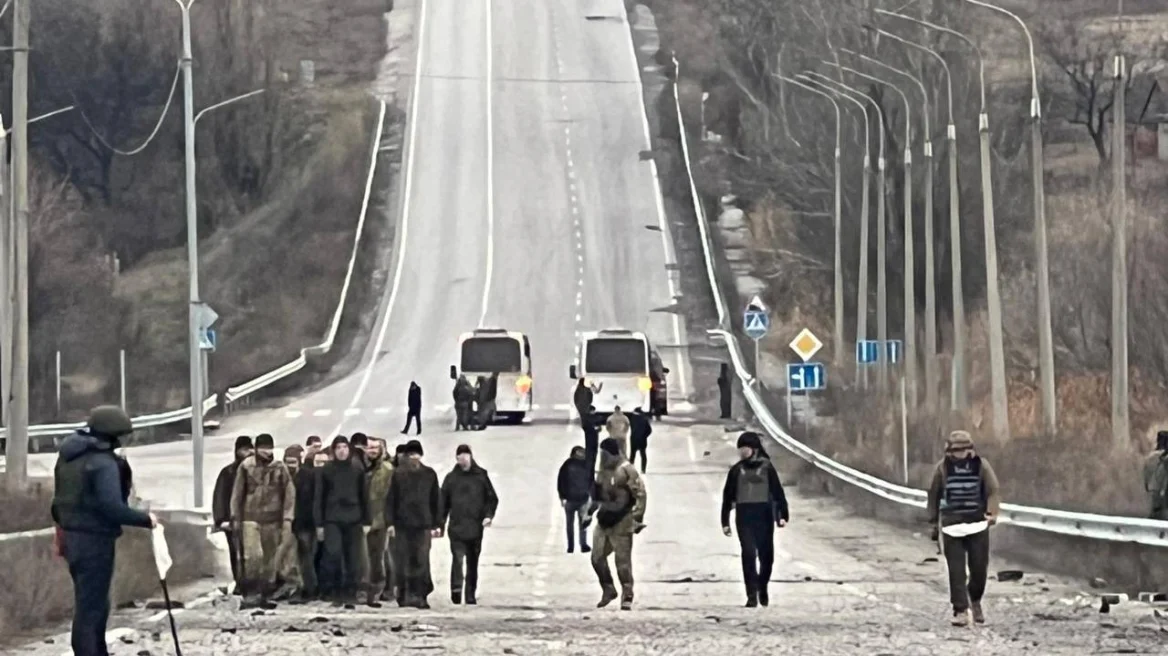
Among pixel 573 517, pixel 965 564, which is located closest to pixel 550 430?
pixel 573 517

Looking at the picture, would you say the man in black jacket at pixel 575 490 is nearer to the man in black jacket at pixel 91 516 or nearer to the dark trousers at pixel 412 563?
the dark trousers at pixel 412 563

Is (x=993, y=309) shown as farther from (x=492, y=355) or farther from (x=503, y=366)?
(x=492, y=355)

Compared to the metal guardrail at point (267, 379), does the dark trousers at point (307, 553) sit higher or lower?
lower

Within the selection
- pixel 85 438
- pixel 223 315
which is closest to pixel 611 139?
pixel 223 315

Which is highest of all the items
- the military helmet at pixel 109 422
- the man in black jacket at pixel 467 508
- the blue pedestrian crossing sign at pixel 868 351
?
the blue pedestrian crossing sign at pixel 868 351

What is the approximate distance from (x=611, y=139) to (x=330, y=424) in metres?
45.9

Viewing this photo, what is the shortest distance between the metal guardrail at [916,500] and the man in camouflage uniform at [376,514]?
7.16 m

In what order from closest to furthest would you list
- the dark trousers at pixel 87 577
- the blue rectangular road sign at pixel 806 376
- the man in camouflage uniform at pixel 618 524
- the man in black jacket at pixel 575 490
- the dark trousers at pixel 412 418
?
1. the dark trousers at pixel 87 577
2. the man in camouflage uniform at pixel 618 524
3. the man in black jacket at pixel 575 490
4. the blue rectangular road sign at pixel 806 376
5. the dark trousers at pixel 412 418

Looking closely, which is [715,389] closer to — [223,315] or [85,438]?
[223,315]

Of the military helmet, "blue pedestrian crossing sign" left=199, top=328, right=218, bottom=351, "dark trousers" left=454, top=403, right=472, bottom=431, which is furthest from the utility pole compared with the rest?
"dark trousers" left=454, top=403, right=472, bottom=431

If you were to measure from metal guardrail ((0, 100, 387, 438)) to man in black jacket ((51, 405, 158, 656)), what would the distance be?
77.3 ft

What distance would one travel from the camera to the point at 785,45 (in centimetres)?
9200

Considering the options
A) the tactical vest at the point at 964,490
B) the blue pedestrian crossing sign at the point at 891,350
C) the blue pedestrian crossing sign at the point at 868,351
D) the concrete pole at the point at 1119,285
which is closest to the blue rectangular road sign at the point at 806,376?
the blue pedestrian crossing sign at the point at 868,351

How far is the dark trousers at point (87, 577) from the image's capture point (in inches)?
607
